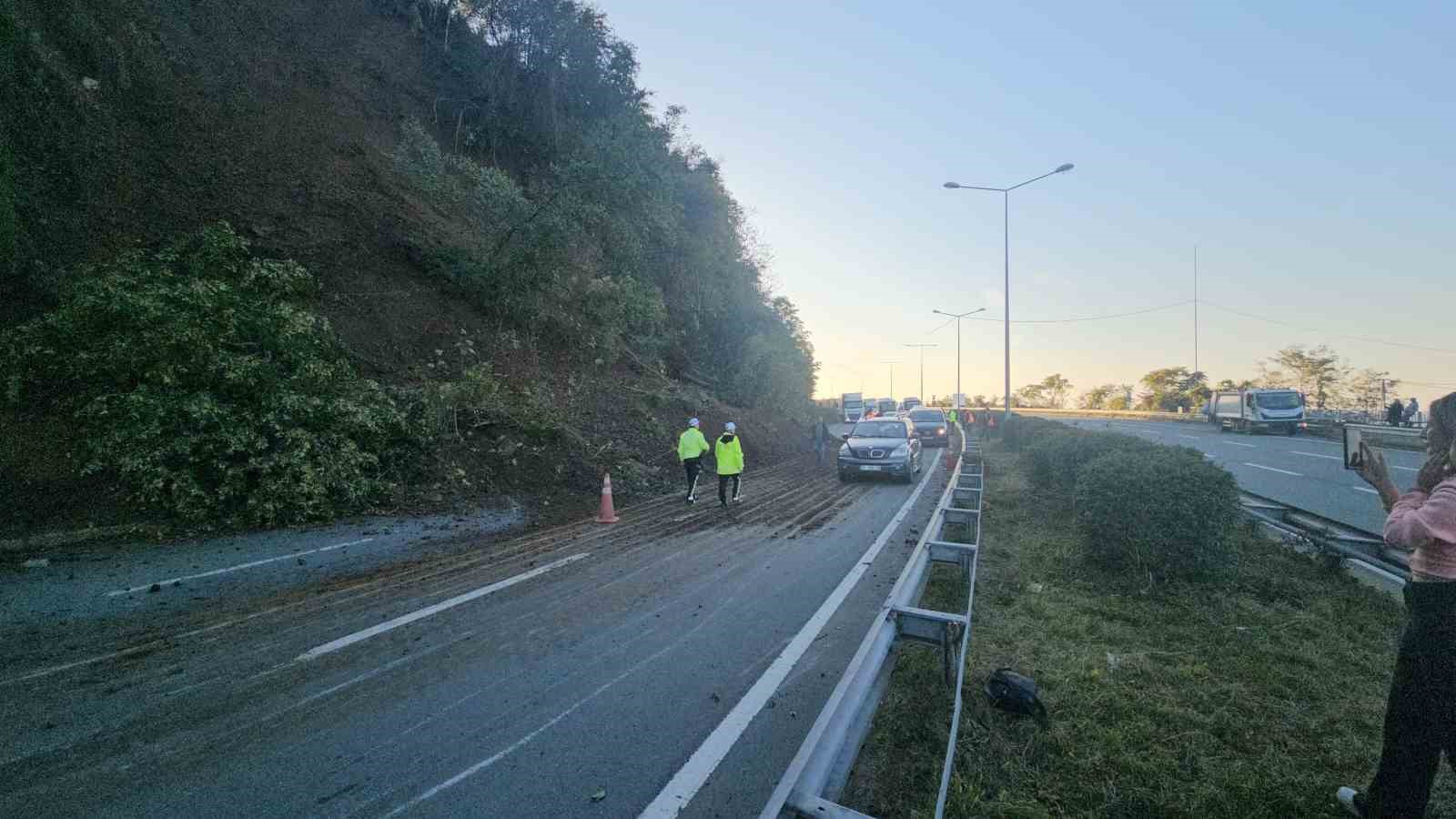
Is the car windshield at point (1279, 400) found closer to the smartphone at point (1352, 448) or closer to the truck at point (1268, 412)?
the truck at point (1268, 412)

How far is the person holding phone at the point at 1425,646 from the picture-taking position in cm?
242

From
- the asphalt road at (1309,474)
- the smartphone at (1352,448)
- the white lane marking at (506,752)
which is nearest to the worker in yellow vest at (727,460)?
the asphalt road at (1309,474)

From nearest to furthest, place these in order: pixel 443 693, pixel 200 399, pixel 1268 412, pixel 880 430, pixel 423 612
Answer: pixel 443 693 → pixel 423 612 → pixel 200 399 → pixel 880 430 → pixel 1268 412

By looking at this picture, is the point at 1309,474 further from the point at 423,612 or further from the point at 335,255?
the point at 335,255

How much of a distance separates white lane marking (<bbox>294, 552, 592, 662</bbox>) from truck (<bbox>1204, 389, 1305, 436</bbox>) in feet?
112

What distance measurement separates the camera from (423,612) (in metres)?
5.55

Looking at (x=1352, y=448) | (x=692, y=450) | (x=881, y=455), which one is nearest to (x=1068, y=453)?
(x=881, y=455)

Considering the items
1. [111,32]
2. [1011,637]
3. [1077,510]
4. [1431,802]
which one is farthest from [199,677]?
[111,32]

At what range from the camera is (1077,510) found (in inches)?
276

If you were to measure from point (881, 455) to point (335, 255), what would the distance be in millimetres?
13781

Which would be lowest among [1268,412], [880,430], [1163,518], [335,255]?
[1163,518]

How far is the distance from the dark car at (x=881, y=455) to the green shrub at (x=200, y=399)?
9.35 m

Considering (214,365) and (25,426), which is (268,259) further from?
(25,426)

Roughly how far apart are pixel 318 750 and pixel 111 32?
2020 centimetres
